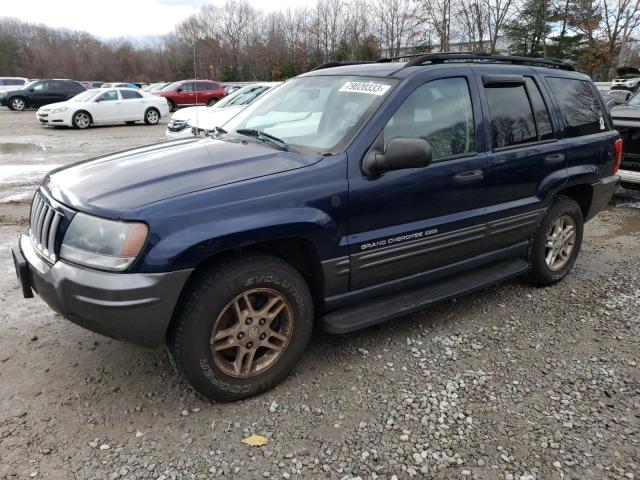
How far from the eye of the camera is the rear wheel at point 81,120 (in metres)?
18.7

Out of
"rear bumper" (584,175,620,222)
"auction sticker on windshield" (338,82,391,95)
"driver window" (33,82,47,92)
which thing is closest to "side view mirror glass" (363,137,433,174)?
"auction sticker on windshield" (338,82,391,95)

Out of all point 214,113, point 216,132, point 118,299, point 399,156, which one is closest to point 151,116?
point 214,113

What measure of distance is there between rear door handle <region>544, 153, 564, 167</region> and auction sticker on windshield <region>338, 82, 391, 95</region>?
163cm

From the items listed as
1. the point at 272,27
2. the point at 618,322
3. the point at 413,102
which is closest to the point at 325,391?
the point at 413,102

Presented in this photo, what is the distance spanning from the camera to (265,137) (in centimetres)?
348

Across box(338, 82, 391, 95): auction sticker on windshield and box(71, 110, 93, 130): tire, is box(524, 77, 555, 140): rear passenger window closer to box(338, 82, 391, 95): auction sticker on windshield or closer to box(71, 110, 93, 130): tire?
box(338, 82, 391, 95): auction sticker on windshield

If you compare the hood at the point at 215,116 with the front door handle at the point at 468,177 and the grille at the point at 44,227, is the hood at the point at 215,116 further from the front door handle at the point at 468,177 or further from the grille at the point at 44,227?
the front door handle at the point at 468,177

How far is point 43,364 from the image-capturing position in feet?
10.7

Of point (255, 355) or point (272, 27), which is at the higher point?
point (272, 27)

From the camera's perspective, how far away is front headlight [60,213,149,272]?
2.47 m

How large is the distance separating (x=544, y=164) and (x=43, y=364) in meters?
3.91

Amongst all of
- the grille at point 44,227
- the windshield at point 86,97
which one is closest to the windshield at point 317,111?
the grille at point 44,227

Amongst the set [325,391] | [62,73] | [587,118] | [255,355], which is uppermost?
[62,73]

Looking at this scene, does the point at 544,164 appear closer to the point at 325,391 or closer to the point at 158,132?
the point at 325,391
